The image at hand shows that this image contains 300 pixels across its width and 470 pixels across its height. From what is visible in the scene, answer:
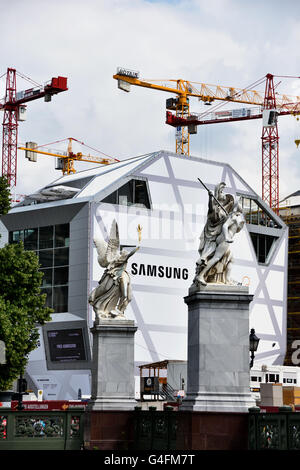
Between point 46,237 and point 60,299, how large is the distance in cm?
598

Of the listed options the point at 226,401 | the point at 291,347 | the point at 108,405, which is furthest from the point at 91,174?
the point at 226,401

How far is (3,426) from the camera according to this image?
31094 mm

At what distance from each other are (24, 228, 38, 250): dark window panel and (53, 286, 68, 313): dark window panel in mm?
5018

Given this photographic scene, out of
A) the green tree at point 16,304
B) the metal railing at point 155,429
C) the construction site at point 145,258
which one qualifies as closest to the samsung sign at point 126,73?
the construction site at point 145,258

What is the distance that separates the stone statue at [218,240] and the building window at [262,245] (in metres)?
72.6

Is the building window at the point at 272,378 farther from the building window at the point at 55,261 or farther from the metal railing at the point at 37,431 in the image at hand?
the metal railing at the point at 37,431

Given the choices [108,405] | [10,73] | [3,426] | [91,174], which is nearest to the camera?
[3,426]

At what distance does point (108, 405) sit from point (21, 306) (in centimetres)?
1842

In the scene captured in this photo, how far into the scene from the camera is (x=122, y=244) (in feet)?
287

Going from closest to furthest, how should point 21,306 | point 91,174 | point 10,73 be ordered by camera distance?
1. point 21,306
2. point 91,174
3. point 10,73

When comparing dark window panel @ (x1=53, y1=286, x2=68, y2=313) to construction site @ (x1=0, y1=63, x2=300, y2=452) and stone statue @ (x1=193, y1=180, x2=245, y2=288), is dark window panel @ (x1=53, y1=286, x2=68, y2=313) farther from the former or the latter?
stone statue @ (x1=193, y1=180, x2=245, y2=288)

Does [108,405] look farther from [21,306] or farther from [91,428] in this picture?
[21,306]

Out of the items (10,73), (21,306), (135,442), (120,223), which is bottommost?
(135,442)

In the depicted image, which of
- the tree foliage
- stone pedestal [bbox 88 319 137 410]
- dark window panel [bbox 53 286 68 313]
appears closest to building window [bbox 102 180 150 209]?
dark window panel [bbox 53 286 68 313]
